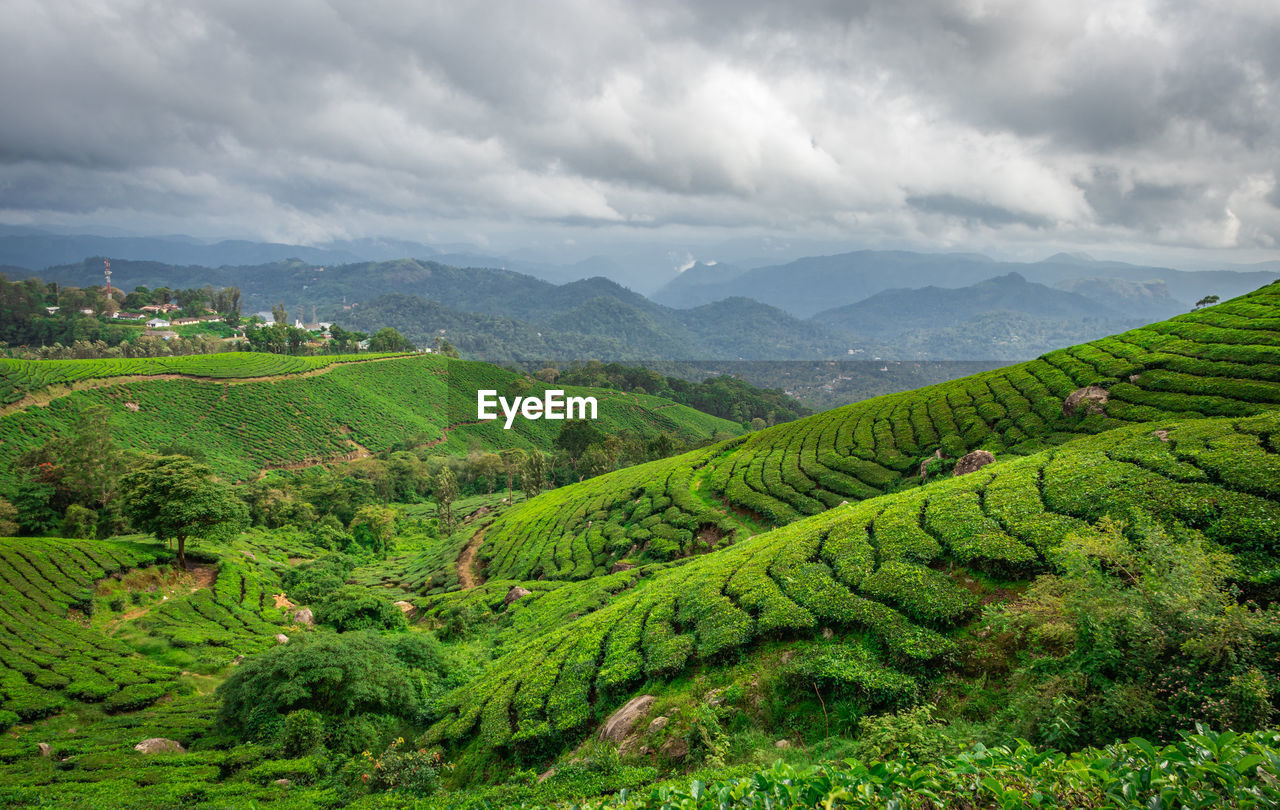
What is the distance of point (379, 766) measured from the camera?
44.3 feet

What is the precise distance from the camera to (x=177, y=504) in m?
32.8

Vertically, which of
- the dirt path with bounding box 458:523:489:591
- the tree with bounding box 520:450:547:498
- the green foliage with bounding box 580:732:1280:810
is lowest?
the dirt path with bounding box 458:523:489:591

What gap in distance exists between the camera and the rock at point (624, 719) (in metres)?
12.9

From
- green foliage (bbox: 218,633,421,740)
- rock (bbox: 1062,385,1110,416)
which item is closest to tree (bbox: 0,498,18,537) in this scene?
green foliage (bbox: 218,633,421,740)

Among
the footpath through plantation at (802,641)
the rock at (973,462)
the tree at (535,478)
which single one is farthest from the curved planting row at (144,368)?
the rock at (973,462)

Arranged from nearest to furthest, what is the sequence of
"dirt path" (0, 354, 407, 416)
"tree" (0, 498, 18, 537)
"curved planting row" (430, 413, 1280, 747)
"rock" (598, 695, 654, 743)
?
"curved planting row" (430, 413, 1280, 747) → "rock" (598, 695, 654, 743) → "tree" (0, 498, 18, 537) → "dirt path" (0, 354, 407, 416)

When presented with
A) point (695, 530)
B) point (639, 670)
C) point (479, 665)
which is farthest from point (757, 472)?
point (639, 670)

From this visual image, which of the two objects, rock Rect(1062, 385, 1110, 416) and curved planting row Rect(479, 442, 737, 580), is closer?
rock Rect(1062, 385, 1110, 416)

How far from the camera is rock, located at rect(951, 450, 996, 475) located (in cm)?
2520

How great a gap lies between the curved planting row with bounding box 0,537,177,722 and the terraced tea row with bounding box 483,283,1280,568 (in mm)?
21005

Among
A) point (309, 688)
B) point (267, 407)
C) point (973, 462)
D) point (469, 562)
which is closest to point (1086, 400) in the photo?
point (973, 462)

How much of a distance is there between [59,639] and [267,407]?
8667cm

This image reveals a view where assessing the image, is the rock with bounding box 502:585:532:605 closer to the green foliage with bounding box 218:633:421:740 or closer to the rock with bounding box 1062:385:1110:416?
the green foliage with bounding box 218:633:421:740

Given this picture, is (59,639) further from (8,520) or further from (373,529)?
(373,529)
